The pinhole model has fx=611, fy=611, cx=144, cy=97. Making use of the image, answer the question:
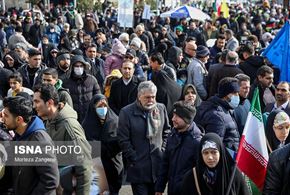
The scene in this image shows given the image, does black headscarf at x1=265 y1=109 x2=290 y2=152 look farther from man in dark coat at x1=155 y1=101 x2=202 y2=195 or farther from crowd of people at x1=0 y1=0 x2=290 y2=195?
man in dark coat at x1=155 y1=101 x2=202 y2=195

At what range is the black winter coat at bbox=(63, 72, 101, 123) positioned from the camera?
8.10 meters

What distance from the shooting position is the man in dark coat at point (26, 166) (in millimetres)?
4406

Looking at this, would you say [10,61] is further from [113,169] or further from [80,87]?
[113,169]

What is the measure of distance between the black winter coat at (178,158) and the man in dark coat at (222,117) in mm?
523

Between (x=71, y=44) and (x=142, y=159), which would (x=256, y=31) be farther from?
(x=142, y=159)

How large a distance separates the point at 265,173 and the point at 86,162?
1.53 m

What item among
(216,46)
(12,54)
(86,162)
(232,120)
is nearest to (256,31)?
(216,46)

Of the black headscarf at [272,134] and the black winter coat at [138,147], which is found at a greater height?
the black headscarf at [272,134]

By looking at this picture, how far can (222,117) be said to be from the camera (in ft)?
20.1

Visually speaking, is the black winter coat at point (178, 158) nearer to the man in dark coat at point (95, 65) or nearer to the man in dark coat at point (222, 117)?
the man in dark coat at point (222, 117)

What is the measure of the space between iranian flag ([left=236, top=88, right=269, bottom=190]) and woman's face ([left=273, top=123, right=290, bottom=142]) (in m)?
0.67

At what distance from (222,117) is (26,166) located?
2351mm

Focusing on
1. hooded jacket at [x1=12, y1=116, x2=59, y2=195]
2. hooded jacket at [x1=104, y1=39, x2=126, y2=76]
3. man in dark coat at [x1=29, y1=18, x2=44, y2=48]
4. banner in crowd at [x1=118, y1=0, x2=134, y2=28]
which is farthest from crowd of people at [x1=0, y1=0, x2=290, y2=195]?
man in dark coat at [x1=29, y1=18, x2=44, y2=48]

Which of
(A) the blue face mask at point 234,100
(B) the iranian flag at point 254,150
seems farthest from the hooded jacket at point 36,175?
(A) the blue face mask at point 234,100
